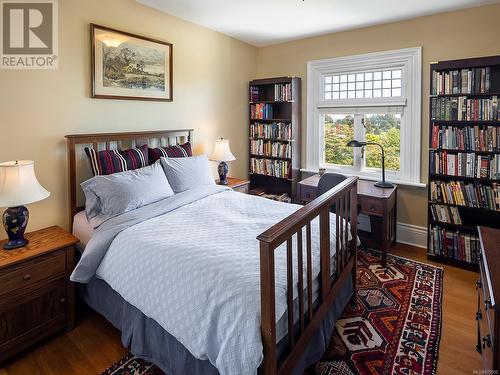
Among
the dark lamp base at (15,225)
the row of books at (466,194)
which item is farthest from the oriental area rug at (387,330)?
the dark lamp base at (15,225)

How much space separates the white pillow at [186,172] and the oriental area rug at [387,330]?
136 centimetres

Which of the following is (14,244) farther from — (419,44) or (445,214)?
(419,44)

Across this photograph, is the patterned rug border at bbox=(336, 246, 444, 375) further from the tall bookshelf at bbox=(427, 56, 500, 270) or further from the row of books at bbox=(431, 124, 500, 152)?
the row of books at bbox=(431, 124, 500, 152)

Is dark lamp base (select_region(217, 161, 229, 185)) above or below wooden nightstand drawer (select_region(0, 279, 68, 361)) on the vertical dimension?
above

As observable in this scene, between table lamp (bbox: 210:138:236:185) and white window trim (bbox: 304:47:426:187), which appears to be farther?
table lamp (bbox: 210:138:236:185)

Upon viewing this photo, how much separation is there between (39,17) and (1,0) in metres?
0.23

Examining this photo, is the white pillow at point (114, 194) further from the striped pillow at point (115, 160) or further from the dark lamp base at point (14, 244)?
the dark lamp base at point (14, 244)

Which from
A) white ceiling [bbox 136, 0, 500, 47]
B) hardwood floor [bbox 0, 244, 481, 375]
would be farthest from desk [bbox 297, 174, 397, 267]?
white ceiling [bbox 136, 0, 500, 47]

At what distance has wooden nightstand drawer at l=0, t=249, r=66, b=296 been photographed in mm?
1793

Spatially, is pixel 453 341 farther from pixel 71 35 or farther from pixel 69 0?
pixel 69 0

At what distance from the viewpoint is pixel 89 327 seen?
2.17 m

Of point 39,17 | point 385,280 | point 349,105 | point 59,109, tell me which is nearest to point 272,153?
point 349,105

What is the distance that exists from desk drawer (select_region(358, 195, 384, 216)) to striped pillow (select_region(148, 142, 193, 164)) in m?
1.78

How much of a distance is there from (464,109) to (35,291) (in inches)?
142
